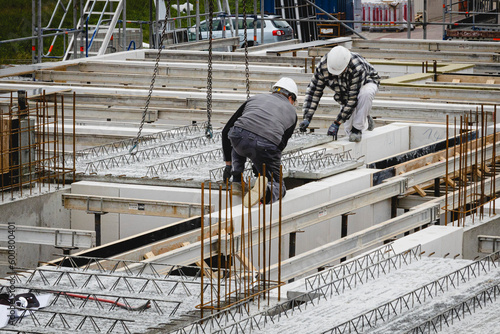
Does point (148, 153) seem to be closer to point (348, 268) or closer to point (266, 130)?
point (266, 130)

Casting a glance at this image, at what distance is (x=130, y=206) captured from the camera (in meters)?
9.55

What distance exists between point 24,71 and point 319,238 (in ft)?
30.5

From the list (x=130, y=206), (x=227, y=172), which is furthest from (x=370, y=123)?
(x=130, y=206)

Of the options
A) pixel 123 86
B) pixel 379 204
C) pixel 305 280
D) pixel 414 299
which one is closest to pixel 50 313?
pixel 305 280

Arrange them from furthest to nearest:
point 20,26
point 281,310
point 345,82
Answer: point 20,26 → point 345,82 → point 281,310

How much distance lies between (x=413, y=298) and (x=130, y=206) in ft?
12.5

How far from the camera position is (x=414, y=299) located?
6.55m

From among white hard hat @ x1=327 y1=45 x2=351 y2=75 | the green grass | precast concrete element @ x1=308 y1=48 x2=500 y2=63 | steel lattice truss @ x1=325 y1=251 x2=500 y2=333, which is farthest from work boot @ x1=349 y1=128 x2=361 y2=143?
the green grass

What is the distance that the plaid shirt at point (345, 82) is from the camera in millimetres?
11711

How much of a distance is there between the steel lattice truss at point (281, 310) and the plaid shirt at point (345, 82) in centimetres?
459

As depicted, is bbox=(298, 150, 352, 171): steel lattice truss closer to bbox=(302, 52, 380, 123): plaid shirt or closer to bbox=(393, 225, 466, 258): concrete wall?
bbox=(302, 52, 380, 123): plaid shirt

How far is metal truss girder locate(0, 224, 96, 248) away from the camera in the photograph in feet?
27.1

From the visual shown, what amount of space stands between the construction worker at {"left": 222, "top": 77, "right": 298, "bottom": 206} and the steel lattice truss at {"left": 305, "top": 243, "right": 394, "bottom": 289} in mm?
1706

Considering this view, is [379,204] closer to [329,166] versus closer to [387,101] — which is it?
[329,166]
